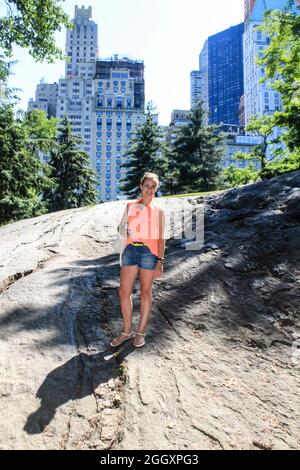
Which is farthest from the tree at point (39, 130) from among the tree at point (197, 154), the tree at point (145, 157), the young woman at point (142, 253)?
the young woman at point (142, 253)

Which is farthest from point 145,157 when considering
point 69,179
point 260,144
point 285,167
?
point 285,167

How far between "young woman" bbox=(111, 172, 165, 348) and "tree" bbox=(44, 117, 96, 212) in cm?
3241

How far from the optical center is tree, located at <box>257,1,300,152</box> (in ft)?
53.5

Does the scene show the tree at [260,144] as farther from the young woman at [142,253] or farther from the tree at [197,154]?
the young woman at [142,253]

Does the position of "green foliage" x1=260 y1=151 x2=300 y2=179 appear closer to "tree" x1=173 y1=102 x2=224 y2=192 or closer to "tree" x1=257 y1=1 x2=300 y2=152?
"tree" x1=257 y1=1 x2=300 y2=152

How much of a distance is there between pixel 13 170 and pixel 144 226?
55.5ft

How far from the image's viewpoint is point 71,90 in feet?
540

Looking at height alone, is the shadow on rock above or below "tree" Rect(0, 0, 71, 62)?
below

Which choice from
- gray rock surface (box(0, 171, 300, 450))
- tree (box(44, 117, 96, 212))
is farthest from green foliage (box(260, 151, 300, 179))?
tree (box(44, 117, 96, 212))

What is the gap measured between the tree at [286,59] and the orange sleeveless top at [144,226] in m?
15.1

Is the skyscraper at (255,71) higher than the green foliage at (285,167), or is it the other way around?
the skyscraper at (255,71)

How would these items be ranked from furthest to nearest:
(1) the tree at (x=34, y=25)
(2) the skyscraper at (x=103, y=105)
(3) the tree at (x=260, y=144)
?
(2) the skyscraper at (x=103, y=105) → (3) the tree at (x=260, y=144) → (1) the tree at (x=34, y=25)

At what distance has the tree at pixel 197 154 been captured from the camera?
34.6 meters
